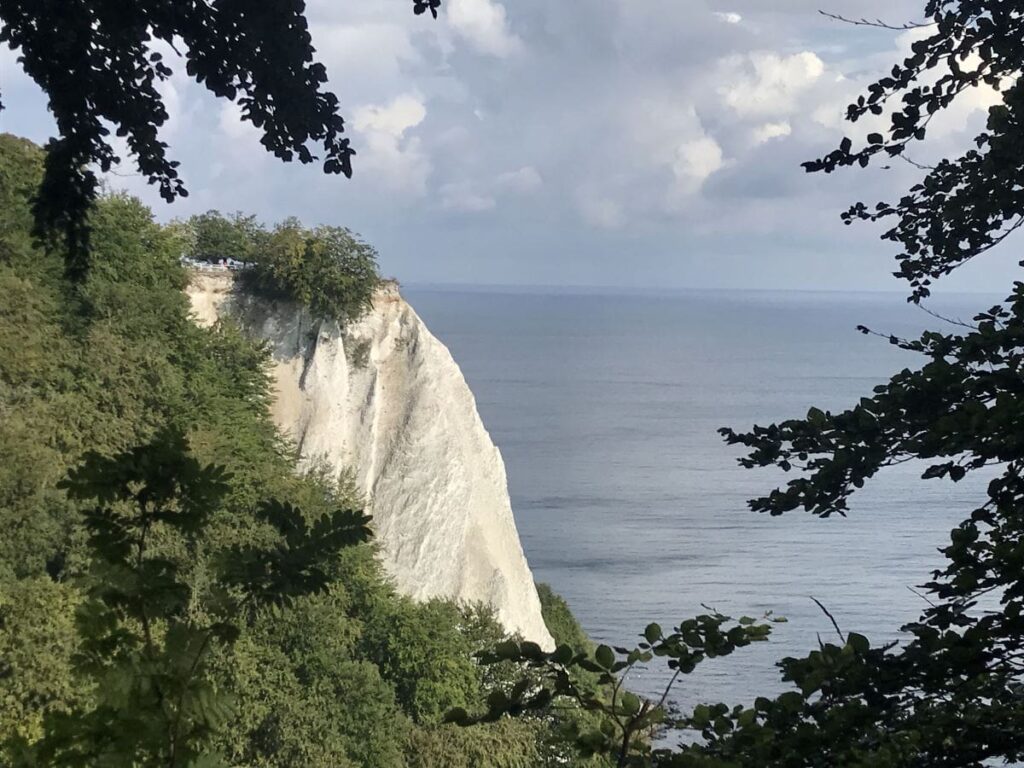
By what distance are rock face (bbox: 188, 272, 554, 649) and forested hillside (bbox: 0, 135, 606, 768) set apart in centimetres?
125

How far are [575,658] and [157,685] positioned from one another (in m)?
0.93

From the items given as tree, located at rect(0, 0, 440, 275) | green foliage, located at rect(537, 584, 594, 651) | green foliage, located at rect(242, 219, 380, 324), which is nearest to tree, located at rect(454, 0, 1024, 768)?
tree, located at rect(0, 0, 440, 275)

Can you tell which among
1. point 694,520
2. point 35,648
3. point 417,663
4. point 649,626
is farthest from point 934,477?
point 694,520

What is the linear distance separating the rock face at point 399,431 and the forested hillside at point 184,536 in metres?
1.25

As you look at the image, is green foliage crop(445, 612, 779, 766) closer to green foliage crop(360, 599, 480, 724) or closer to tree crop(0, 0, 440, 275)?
tree crop(0, 0, 440, 275)

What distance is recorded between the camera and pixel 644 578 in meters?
43.9

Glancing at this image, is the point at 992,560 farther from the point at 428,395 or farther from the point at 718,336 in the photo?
the point at 718,336

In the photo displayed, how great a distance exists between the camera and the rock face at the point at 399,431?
92.0 feet

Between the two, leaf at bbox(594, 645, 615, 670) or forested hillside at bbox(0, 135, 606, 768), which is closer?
leaf at bbox(594, 645, 615, 670)

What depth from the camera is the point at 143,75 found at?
13.5 feet

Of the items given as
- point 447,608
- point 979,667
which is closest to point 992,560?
point 979,667

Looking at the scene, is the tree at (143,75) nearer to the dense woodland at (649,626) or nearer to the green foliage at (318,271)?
the dense woodland at (649,626)

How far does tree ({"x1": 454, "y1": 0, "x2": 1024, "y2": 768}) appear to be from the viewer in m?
2.96

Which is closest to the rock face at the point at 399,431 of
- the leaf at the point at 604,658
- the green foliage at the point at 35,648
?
the green foliage at the point at 35,648
